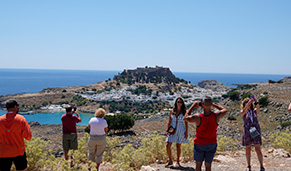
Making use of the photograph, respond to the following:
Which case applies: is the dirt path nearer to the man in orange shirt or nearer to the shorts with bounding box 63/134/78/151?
the shorts with bounding box 63/134/78/151

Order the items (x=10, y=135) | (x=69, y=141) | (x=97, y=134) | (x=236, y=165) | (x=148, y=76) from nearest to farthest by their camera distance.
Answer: (x=10, y=135), (x=97, y=134), (x=69, y=141), (x=236, y=165), (x=148, y=76)

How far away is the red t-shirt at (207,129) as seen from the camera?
162 inches

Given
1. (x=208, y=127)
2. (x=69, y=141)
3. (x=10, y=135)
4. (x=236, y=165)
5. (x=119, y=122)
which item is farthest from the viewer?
(x=119, y=122)

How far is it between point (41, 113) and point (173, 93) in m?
50.4

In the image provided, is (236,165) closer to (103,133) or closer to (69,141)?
(103,133)

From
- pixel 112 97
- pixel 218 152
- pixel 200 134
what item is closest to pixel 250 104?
pixel 200 134

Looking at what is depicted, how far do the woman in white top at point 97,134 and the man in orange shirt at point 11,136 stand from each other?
4.79ft

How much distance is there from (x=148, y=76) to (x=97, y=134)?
111744mm

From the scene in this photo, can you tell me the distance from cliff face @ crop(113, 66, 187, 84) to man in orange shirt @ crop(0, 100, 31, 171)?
337ft

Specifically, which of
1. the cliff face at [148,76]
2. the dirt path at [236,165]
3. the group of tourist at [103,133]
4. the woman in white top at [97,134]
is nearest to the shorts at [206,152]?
the group of tourist at [103,133]

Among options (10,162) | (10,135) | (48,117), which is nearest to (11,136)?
(10,135)

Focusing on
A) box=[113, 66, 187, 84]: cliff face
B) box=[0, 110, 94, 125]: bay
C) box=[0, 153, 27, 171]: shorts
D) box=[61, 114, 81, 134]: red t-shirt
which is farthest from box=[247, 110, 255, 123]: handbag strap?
box=[113, 66, 187, 84]: cliff face

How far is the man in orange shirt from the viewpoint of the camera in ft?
12.7

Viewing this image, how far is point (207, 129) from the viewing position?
4.14 metres
